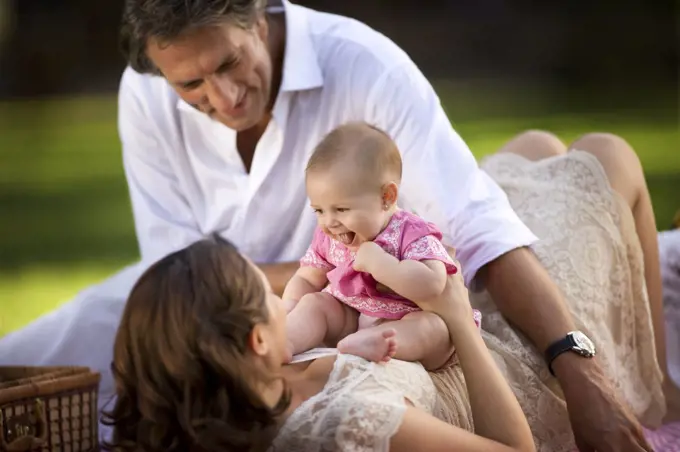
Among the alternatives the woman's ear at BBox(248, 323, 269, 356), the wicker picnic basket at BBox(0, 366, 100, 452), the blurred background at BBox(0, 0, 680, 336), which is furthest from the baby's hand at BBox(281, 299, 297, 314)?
the blurred background at BBox(0, 0, 680, 336)

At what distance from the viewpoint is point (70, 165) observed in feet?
36.7

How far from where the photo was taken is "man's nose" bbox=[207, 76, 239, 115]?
3287 millimetres

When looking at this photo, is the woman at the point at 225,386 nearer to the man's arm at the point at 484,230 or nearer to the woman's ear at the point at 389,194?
the woman's ear at the point at 389,194

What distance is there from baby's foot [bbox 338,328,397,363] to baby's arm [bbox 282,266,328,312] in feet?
1.18

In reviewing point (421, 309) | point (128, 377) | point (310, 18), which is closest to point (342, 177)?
point (421, 309)

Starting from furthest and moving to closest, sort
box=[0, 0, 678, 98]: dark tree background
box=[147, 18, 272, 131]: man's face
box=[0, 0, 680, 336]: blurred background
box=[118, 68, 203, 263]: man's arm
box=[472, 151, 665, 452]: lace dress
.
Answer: box=[0, 0, 678, 98]: dark tree background < box=[0, 0, 680, 336]: blurred background < box=[118, 68, 203, 263]: man's arm < box=[472, 151, 665, 452]: lace dress < box=[147, 18, 272, 131]: man's face

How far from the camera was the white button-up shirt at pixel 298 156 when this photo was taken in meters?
3.35

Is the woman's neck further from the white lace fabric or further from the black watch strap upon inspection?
the black watch strap

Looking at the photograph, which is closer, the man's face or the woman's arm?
the woman's arm

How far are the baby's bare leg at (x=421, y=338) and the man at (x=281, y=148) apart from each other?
0.50 metres

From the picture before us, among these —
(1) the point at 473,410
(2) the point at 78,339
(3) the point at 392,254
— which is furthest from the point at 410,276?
(2) the point at 78,339

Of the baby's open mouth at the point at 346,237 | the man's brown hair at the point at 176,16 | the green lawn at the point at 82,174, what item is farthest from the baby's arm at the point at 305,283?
the green lawn at the point at 82,174

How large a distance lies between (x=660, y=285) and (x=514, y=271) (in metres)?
0.90

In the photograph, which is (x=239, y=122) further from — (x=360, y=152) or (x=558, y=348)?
(x=558, y=348)
